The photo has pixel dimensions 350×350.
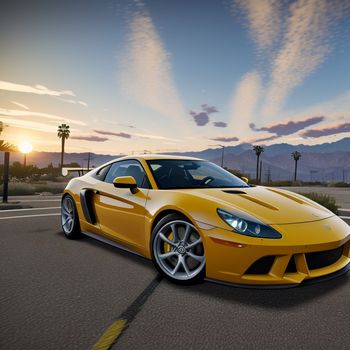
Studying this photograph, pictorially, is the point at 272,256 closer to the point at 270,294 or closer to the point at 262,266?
the point at 262,266

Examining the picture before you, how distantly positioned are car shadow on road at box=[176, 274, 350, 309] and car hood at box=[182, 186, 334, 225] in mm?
666

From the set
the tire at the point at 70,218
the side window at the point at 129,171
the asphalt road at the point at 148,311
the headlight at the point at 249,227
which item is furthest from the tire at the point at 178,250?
the tire at the point at 70,218

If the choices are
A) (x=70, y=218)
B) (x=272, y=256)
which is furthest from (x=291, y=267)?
(x=70, y=218)

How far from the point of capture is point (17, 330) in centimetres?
267

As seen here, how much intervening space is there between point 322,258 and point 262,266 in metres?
0.63

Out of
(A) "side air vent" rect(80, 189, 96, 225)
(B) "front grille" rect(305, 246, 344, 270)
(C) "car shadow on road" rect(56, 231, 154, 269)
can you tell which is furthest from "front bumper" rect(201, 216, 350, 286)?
(A) "side air vent" rect(80, 189, 96, 225)

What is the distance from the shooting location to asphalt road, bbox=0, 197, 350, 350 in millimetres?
2557

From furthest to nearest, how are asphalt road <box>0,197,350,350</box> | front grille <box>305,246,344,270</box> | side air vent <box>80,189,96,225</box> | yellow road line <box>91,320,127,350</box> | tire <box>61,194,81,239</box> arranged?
1. tire <box>61,194,81,239</box>
2. side air vent <box>80,189,96,225</box>
3. front grille <box>305,246,344,270</box>
4. asphalt road <box>0,197,350,350</box>
5. yellow road line <box>91,320,127,350</box>

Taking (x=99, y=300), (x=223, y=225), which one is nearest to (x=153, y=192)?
(x=223, y=225)

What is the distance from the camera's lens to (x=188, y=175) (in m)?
5.09

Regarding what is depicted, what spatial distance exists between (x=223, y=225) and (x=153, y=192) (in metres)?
1.11

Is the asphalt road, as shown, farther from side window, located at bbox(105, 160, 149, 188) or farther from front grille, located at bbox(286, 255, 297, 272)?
side window, located at bbox(105, 160, 149, 188)

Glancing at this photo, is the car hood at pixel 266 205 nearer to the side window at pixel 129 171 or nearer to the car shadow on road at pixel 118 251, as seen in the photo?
the side window at pixel 129 171

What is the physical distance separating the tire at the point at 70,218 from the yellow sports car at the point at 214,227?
78cm
